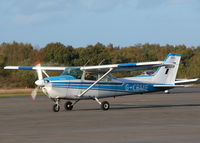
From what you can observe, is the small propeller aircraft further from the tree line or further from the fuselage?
the tree line

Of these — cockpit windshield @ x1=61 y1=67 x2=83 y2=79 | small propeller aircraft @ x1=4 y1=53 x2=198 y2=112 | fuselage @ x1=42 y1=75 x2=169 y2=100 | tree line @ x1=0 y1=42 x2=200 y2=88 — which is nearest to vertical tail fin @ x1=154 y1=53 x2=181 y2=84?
small propeller aircraft @ x1=4 y1=53 x2=198 y2=112

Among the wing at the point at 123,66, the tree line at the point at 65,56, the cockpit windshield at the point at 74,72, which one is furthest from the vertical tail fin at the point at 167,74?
the tree line at the point at 65,56

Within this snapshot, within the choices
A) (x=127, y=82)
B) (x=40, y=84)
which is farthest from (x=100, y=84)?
(x=40, y=84)

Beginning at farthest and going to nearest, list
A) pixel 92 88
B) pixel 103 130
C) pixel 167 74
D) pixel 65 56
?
pixel 65 56, pixel 167 74, pixel 92 88, pixel 103 130

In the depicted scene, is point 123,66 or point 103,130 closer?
point 103,130

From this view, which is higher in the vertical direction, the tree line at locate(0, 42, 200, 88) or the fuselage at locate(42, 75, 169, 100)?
the tree line at locate(0, 42, 200, 88)

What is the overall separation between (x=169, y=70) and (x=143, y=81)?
1.65 metres

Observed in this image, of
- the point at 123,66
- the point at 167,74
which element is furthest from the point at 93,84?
the point at 167,74

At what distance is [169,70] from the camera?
2408cm

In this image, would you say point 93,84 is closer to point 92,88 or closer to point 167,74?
point 92,88

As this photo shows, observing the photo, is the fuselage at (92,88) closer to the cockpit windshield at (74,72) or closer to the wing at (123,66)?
the cockpit windshield at (74,72)

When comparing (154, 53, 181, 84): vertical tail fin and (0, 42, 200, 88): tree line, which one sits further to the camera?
(0, 42, 200, 88): tree line

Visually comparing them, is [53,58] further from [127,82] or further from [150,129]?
[150,129]

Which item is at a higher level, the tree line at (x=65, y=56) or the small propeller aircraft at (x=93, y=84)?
the tree line at (x=65, y=56)
